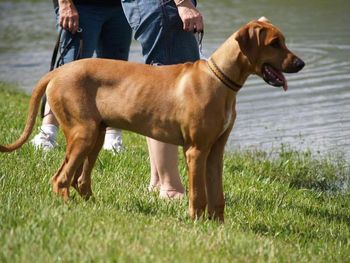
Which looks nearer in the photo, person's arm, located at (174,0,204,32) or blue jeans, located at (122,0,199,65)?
person's arm, located at (174,0,204,32)

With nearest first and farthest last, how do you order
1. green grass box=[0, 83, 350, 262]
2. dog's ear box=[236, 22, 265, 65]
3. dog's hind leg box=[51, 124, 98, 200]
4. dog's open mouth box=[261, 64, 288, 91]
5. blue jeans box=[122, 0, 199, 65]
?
1. green grass box=[0, 83, 350, 262]
2. dog's ear box=[236, 22, 265, 65]
3. dog's open mouth box=[261, 64, 288, 91]
4. dog's hind leg box=[51, 124, 98, 200]
5. blue jeans box=[122, 0, 199, 65]

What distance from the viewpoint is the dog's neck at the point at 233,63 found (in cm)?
598

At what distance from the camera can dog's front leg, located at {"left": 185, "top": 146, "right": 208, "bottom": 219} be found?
19.6ft

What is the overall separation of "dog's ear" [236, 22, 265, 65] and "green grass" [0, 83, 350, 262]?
1100mm

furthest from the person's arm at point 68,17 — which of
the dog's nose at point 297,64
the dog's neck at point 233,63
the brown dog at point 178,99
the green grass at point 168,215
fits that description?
the dog's nose at point 297,64

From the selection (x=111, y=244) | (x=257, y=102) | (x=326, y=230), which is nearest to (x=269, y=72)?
(x=326, y=230)

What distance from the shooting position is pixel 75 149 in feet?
20.1

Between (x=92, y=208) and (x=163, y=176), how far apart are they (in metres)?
1.40

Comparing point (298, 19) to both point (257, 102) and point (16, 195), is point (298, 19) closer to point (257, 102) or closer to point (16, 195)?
point (257, 102)

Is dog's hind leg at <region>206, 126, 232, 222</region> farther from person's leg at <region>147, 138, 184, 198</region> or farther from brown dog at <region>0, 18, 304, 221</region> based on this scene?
person's leg at <region>147, 138, 184, 198</region>

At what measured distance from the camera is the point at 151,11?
6.73 metres

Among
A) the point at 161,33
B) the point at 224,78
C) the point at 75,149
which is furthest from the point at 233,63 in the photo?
the point at 75,149

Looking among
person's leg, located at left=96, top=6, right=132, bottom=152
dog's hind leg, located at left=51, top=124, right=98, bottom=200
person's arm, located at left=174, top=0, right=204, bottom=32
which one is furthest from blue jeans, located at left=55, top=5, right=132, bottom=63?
dog's hind leg, located at left=51, top=124, right=98, bottom=200

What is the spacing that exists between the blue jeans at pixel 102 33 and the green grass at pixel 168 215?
0.92m
